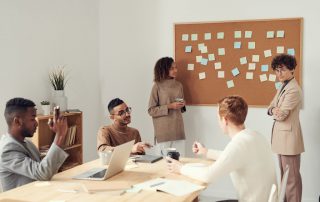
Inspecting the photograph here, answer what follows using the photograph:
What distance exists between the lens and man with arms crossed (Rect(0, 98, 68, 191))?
2.44 m

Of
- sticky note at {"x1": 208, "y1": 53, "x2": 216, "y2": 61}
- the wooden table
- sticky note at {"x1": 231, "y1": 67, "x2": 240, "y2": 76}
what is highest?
sticky note at {"x1": 208, "y1": 53, "x2": 216, "y2": 61}

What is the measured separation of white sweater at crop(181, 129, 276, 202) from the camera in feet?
7.65

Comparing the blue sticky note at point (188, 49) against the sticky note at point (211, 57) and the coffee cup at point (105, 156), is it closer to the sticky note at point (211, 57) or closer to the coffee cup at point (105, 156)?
the sticky note at point (211, 57)

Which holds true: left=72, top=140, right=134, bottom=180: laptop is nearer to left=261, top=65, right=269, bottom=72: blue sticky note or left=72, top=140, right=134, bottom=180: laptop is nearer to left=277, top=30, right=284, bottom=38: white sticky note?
left=261, top=65, right=269, bottom=72: blue sticky note

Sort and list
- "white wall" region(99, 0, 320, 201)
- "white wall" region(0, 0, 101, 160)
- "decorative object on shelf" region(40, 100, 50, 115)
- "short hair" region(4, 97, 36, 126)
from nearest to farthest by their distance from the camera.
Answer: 1. "short hair" region(4, 97, 36, 126)
2. "white wall" region(0, 0, 101, 160)
3. "decorative object on shelf" region(40, 100, 50, 115)
4. "white wall" region(99, 0, 320, 201)

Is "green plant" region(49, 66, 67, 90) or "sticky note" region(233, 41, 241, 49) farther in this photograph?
"sticky note" region(233, 41, 241, 49)

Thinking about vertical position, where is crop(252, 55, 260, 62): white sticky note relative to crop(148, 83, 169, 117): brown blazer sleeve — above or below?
above

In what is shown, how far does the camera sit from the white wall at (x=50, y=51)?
12.9 ft

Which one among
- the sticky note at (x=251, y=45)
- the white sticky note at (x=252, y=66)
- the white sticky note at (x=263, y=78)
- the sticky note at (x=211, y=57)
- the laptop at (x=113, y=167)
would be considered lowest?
the laptop at (x=113, y=167)

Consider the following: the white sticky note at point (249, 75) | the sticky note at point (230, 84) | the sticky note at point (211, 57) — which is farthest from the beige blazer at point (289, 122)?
the sticky note at point (211, 57)

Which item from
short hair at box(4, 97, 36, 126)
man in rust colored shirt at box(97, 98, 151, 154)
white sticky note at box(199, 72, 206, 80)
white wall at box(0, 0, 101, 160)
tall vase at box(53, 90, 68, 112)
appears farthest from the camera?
white sticky note at box(199, 72, 206, 80)

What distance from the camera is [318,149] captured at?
4562 millimetres

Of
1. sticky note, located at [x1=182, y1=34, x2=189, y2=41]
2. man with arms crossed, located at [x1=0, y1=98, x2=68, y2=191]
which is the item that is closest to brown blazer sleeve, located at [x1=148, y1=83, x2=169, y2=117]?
sticky note, located at [x1=182, y1=34, x2=189, y2=41]

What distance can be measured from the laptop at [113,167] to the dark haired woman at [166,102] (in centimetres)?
205
